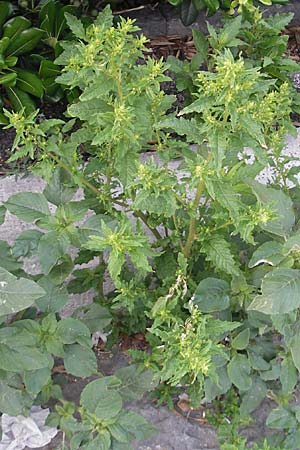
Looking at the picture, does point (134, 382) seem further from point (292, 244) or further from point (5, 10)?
point (5, 10)

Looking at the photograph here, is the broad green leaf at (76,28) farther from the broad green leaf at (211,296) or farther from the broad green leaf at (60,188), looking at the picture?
the broad green leaf at (211,296)

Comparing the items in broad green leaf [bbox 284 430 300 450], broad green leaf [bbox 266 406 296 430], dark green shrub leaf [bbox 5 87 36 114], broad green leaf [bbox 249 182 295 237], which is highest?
broad green leaf [bbox 249 182 295 237]

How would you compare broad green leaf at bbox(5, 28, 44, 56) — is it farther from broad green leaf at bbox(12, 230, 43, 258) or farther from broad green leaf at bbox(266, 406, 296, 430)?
broad green leaf at bbox(266, 406, 296, 430)

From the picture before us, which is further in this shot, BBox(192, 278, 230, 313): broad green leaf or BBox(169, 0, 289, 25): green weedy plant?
BBox(169, 0, 289, 25): green weedy plant

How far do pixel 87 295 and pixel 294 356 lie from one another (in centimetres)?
116

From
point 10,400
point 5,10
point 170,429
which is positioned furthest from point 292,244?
point 5,10

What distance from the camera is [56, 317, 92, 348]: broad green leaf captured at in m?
2.01

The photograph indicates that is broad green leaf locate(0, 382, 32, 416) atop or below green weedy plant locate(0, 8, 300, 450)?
below

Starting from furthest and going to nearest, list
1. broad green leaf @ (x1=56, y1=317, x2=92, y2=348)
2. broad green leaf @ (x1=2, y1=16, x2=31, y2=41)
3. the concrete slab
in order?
broad green leaf @ (x1=2, y1=16, x2=31, y2=41), the concrete slab, broad green leaf @ (x1=56, y1=317, x2=92, y2=348)

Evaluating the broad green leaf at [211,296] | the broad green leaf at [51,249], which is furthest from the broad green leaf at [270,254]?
the broad green leaf at [51,249]

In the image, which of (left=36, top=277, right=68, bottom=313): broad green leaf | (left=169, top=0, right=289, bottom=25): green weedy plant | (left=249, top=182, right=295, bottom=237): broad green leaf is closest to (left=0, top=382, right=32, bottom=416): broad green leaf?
(left=36, top=277, right=68, bottom=313): broad green leaf

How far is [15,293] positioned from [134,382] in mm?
Answer: 626

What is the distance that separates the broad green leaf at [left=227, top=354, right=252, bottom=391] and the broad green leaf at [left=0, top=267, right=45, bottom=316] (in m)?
0.68

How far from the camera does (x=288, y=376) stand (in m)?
2.04
